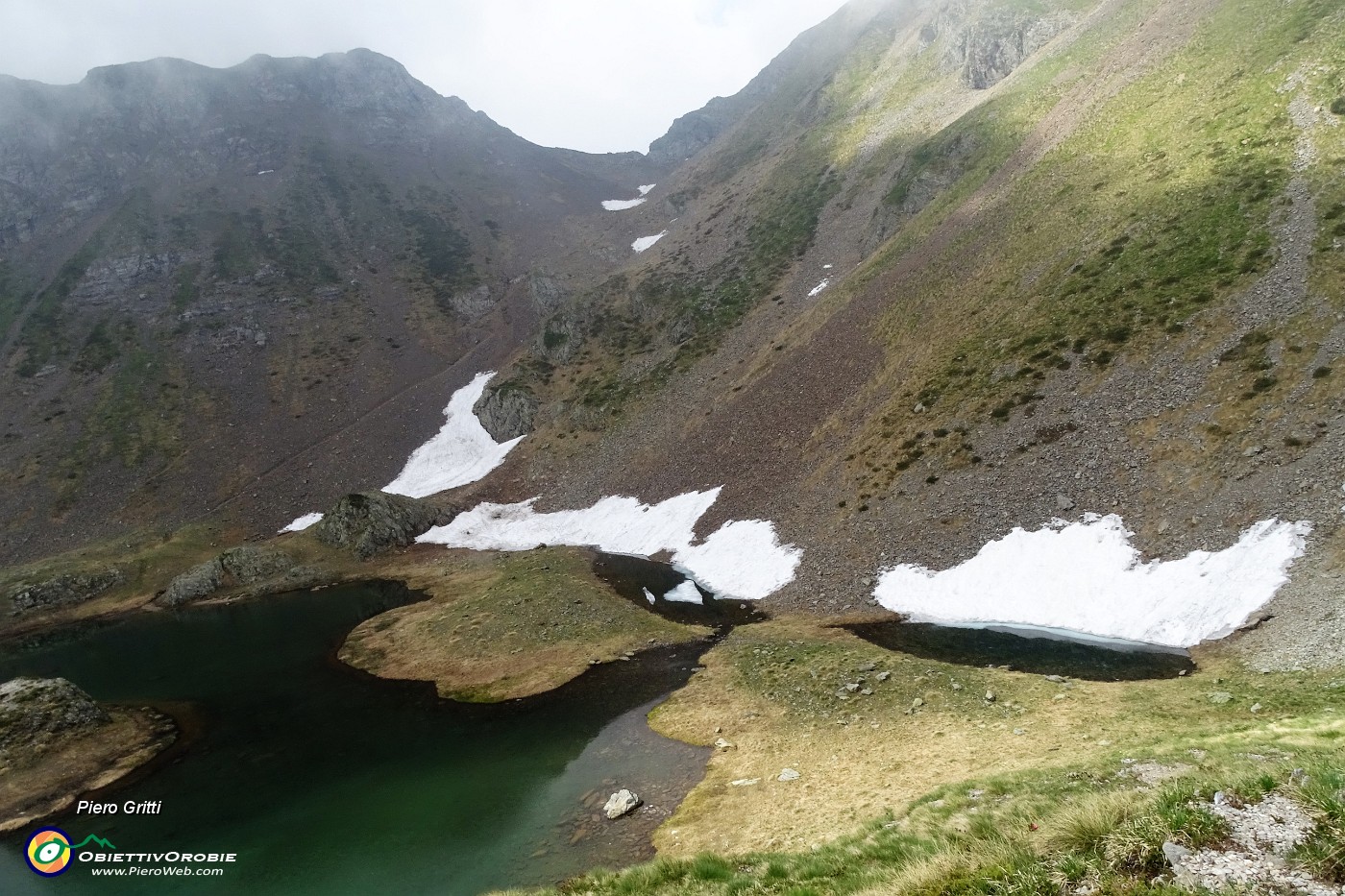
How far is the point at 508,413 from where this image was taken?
299 ft

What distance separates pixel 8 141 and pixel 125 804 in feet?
647

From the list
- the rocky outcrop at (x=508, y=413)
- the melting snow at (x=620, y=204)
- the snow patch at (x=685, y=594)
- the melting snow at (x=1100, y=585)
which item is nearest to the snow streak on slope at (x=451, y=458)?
the rocky outcrop at (x=508, y=413)

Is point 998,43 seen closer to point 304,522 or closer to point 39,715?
point 304,522

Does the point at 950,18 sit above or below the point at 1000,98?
above

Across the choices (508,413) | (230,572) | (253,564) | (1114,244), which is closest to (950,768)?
(1114,244)

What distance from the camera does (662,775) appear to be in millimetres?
23078

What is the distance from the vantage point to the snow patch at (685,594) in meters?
43.2

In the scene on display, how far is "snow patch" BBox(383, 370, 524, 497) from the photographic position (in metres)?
85.1

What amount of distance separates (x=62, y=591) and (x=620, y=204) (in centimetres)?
14986

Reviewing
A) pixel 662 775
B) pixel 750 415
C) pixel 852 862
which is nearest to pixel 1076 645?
pixel 662 775

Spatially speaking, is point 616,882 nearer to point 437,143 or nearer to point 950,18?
point 950,18

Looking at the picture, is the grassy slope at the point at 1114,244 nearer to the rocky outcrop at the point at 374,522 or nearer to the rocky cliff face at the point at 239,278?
the rocky outcrop at the point at 374,522

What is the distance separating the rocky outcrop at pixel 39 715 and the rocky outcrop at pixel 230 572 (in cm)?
2889

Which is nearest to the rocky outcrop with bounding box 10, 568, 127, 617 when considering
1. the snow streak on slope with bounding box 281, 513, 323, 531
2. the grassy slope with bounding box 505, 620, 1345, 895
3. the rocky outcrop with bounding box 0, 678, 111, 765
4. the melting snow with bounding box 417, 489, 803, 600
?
the snow streak on slope with bounding box 281, 513, 323, 531
